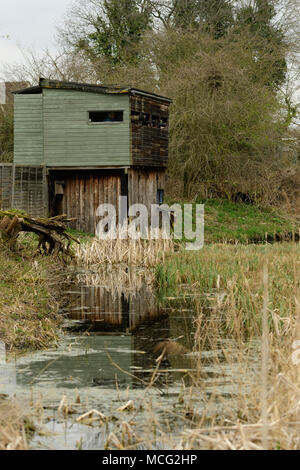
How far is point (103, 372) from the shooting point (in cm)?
796

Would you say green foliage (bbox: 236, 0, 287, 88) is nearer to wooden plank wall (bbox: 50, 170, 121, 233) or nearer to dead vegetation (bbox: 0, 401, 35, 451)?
wooden plank wall (bbox: 50, 170, 121, 233)

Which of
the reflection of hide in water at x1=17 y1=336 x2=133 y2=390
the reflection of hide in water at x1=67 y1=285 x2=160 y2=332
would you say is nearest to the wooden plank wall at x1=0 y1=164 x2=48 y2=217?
the reflection of hide in water at x1=67 y1=285 x2=160 y2=332

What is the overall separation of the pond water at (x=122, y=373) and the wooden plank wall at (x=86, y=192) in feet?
44.9

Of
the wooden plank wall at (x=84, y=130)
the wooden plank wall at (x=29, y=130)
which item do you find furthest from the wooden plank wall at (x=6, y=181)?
the wooden plank wall at (x=84, y=130)

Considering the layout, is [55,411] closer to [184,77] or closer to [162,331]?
[162,331]

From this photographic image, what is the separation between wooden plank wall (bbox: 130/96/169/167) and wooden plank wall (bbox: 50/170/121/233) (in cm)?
126

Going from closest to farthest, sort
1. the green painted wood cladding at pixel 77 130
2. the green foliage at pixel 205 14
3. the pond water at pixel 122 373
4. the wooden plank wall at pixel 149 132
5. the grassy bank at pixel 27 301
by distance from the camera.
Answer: the pond water at pixel 122 373 → the grassy bank at pixel 27 301 → the green painted wood cladding at pixel 77 130 → the wooden plank wall at pixel 149 132 → the green foliage at pixel 205 14

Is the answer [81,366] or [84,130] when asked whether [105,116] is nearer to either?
[84,130]

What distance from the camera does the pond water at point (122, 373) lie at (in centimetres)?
603

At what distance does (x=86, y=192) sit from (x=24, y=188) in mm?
2384

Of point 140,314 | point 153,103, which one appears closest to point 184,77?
point 153,103

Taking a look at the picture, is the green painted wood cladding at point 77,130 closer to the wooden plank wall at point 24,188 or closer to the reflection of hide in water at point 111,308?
the wooden plank wall at point 24,188

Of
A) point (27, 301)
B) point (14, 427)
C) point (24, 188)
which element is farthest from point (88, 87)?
point (14, 427)

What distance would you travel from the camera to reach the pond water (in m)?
6.03
